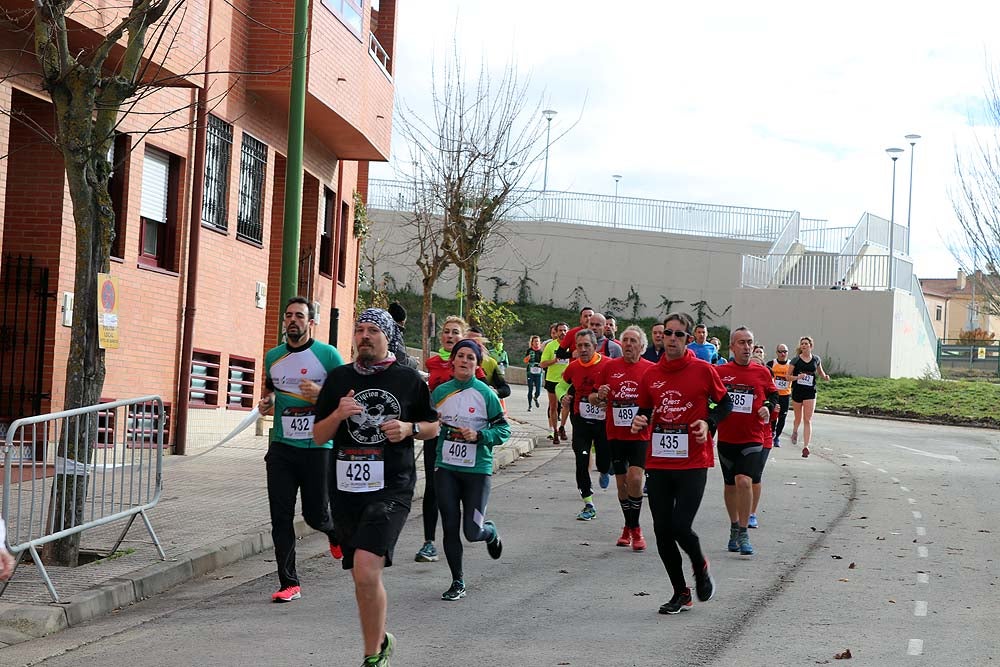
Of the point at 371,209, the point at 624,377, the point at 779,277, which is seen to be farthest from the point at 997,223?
the point at 624,377

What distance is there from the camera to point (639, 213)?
50.2 m

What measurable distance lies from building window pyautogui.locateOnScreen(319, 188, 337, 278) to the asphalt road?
1111 centimetres

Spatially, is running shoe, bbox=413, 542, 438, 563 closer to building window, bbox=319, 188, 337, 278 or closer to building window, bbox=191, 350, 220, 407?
building window, bbox=191, 350, 220, 407

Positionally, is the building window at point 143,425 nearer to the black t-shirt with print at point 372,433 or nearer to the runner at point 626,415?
the black t-shirt with print at point 372,433

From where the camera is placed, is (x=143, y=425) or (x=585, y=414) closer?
(x=143, y=425)

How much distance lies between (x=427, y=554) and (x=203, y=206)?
29.7 feet

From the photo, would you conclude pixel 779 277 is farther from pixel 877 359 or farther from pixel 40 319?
pixel 40 319

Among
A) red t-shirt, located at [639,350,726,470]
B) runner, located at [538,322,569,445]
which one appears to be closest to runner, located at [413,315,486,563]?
red t-shirt, located at [639,350,726,470]

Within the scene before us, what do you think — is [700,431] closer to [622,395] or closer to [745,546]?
[745,546]

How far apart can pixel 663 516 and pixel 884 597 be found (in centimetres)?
176

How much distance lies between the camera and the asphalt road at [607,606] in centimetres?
697

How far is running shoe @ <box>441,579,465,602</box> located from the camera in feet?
27.8

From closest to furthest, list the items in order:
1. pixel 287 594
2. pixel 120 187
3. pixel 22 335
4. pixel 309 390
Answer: pixel 309 390 < pixel 287 594 < pixel 22 335 < pixel 120 187

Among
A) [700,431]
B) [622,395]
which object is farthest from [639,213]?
[700,431]
